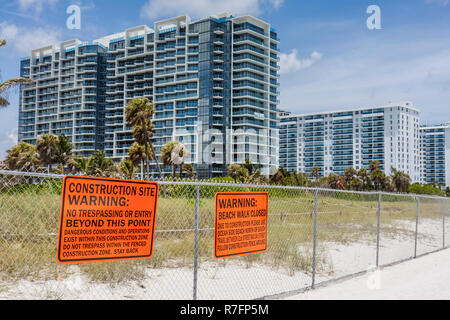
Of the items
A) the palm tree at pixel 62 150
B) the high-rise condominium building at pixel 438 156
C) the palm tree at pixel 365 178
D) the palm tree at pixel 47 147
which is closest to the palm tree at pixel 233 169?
the palm tree at pixel 62 150

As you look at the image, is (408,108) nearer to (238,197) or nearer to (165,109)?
(165,109)

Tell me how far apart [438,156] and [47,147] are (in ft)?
592

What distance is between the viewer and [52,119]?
122688 millimetres

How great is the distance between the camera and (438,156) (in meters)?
196

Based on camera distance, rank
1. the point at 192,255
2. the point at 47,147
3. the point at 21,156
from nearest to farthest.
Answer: the point at 192,255
the point at 47,147
the point at 21,156

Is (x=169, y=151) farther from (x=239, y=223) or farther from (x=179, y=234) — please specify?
(x=239, y=223)

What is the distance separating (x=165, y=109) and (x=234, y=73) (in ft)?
62.0

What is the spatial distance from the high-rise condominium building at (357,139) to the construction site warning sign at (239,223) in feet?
551

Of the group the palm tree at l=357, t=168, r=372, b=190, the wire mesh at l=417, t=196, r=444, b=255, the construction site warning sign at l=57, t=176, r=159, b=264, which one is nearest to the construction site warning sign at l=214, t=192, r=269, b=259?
the construction site warning sign at l=57, t=176, r=159, b=264

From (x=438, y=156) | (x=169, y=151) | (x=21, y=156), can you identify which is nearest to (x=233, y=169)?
(x=169, y=151)

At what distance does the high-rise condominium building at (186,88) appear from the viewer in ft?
318

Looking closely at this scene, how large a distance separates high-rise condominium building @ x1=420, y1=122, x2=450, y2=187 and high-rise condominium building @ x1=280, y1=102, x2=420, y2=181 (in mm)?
32583

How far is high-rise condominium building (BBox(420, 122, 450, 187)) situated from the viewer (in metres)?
193

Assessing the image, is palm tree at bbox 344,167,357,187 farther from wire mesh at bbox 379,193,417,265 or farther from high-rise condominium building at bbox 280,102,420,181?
wire mesh at bbox 379,193,417,265
